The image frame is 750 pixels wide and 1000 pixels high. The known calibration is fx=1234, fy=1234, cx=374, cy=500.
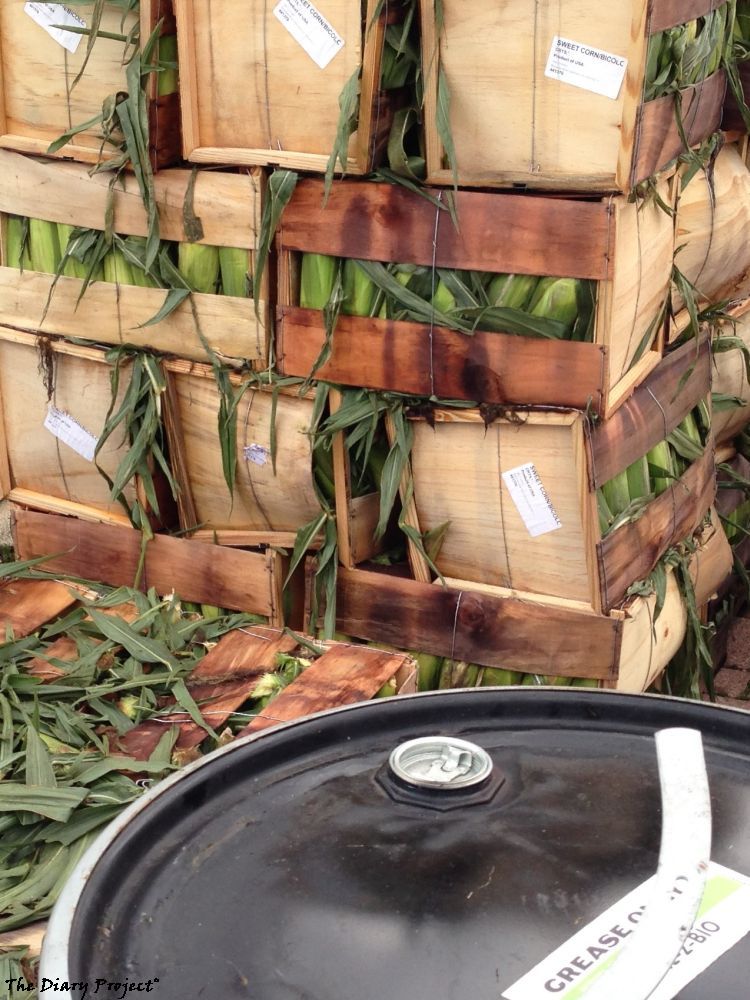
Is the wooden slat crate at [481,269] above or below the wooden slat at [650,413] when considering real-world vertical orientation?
above

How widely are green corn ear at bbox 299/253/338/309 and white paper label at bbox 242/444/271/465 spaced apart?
447mm

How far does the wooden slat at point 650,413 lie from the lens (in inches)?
128

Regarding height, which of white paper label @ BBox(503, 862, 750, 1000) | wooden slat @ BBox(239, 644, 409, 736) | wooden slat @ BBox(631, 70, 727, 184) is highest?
wooden slat @ BBox(631, 70, 727, 184)

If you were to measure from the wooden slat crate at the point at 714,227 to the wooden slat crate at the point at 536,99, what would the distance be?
2.76ft

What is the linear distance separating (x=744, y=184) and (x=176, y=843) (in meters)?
3.48

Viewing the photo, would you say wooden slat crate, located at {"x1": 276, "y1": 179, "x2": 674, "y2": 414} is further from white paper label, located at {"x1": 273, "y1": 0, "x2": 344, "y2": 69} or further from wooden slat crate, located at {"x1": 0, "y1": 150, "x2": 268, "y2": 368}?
white paper label, located at {"x1": 273, "y1": 0, "x2": 344, "y2": 69}

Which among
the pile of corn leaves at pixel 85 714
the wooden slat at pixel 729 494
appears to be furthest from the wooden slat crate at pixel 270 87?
the wooden slat at pixel 729 494

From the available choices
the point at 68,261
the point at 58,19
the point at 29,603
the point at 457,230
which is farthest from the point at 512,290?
the point at 29,603

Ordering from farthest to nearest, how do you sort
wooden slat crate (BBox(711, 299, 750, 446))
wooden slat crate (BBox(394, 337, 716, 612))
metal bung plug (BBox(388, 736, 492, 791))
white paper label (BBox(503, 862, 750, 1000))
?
wooden slat crate (BBox(711, 299, 750, 446)) → wooden slat crate (BBox(394, 337, 716, 612)) → metal bung plug (BBox(388, 736, 492, 791)) → white paper label (BBox(503, 862, 750, 1000))

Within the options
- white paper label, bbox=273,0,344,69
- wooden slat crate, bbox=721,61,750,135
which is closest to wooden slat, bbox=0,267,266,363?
white paper label, bbox=273,0,344,69

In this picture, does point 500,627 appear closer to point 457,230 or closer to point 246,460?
point 246,460

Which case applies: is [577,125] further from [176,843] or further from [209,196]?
[176,843]

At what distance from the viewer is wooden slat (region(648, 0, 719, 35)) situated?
9.45 feet

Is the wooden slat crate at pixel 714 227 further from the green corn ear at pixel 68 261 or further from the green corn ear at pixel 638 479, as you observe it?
the green corn ear at pixel 68 261
